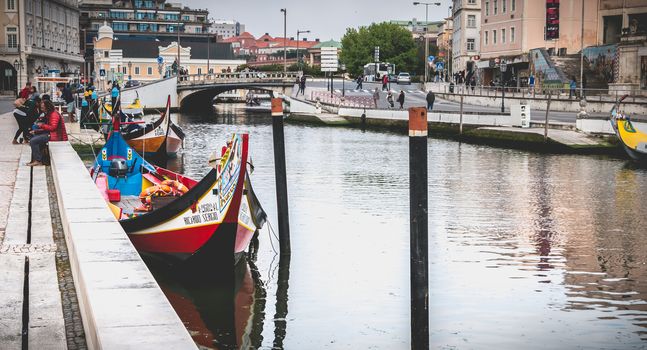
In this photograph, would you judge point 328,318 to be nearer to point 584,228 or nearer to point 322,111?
point 584,228

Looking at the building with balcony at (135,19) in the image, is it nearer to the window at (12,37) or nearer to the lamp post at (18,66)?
the window at (12,37)

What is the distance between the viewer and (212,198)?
17.1 m

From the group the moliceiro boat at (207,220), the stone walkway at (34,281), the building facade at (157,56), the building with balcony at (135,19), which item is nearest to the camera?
the stone walkway at (34,281)

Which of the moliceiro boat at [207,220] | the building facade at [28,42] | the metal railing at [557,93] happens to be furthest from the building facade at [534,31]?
the moliceiro boat at [207,220]

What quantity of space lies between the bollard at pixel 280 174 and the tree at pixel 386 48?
12306 cm

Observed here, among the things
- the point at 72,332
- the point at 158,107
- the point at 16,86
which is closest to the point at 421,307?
the point at 72,332

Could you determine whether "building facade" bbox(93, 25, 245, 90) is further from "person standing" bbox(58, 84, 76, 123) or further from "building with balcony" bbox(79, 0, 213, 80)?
"person standing" bbox(58, 84, 76, 123)

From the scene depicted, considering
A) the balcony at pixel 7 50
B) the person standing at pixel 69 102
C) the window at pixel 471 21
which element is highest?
the window at pixel 471 21

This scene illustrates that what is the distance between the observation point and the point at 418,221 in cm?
1203

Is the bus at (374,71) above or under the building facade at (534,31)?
under

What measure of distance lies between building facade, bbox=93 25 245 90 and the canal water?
114 m

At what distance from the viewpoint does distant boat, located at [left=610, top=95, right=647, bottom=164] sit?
1591 inches

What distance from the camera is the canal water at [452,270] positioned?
1451cm

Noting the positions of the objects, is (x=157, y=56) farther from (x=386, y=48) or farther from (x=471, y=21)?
(x=471, y=21)
